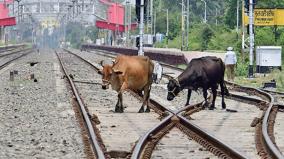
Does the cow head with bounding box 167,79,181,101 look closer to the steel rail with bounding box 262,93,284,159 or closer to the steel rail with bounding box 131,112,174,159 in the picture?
the steel rail with bounding box 131,112,174,159

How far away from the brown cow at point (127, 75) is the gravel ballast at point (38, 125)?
4.34ft

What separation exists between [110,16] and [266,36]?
89575 mm

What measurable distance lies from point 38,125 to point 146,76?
4693mm

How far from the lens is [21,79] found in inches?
1473

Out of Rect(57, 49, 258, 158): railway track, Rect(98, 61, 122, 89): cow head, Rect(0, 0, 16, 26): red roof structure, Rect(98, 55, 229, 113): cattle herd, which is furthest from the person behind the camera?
Rect(0, 0, 16, 26): red roof structure

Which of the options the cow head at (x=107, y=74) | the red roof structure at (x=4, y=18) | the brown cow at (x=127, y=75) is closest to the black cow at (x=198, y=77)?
the brown cow at (x=127, y=75)

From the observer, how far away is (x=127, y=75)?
20.3 meters

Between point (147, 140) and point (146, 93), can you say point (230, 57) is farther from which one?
point (147, 140)

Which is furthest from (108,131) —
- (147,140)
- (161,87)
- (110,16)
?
(110,16)

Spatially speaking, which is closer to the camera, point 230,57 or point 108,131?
point 108,131

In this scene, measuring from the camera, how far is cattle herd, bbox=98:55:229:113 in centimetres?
2000

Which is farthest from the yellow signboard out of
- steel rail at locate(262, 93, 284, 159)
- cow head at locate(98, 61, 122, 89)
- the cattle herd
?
steel rail at locate(262, 93, 284, 159)

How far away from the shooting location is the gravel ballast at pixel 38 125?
12859mm

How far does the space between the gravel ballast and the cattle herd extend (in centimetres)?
139
